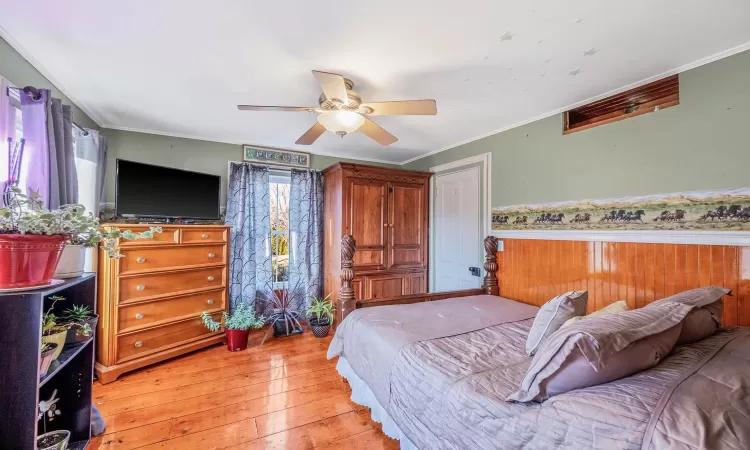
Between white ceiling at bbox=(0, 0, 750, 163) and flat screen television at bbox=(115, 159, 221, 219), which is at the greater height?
white ceiling at bbox=(0, 0, 750, 163)

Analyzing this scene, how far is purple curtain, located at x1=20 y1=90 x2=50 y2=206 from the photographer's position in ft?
5.35

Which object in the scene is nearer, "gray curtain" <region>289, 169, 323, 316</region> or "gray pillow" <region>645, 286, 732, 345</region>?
"gray pillow" <region>645, 286, 732, 345</region>

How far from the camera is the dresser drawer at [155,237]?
240 cm

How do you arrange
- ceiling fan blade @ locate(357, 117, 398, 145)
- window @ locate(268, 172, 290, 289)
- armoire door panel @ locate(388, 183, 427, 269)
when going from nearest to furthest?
ceiling fan blade @ locate(357, 117, 398, 145) → armoire door panel @ locate(388, 183, 427, 269) → window @ locate(268, 172, 290, 289)

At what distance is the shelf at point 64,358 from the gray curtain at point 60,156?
2.60ft

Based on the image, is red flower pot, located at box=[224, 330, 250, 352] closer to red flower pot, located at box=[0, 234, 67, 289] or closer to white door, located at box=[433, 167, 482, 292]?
red flower pot, located at box=[0, 234, 67, 289]

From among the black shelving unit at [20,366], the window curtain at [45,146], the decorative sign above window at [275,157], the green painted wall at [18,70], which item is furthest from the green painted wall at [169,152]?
the black shelving unit at [20,366]

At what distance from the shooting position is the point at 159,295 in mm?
2635

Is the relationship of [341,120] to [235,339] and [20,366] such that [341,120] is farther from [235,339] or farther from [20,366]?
[235,339]

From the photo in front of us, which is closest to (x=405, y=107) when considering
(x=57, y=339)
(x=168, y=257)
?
(x=57, y=339)

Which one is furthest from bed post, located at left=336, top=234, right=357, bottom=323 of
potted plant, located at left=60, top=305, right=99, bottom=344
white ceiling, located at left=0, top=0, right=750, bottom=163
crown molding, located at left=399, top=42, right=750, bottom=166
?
crown molding, located at left=399, top=42, right=750, bottom=166

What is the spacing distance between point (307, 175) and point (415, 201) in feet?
4.66

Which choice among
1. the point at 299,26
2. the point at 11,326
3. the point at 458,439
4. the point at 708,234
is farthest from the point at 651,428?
the point at 11,326

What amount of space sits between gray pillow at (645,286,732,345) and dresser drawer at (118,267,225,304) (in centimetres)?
325
